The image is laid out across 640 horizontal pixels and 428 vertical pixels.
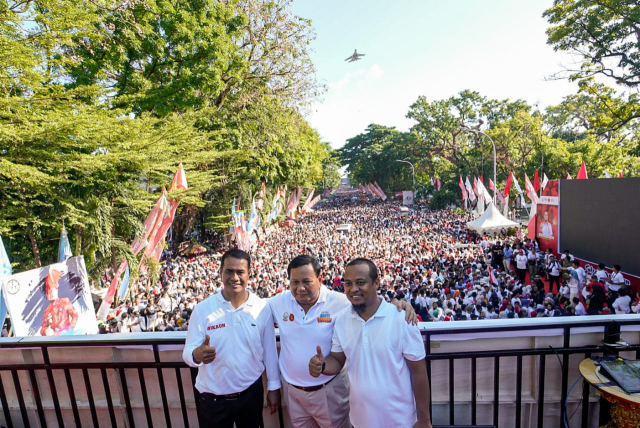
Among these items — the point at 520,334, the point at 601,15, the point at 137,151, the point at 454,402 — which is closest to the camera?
the point at 520,334

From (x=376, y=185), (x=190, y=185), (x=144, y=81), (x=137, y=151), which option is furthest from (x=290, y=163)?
(x=376, y=185)

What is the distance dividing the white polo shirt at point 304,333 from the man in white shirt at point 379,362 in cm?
19

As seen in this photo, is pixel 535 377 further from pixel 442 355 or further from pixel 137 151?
pixel 137 151

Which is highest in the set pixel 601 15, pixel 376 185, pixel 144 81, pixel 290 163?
pixel 601 15

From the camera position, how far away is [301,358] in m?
2.33

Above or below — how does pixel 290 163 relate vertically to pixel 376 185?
above

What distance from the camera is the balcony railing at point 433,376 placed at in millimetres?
2402

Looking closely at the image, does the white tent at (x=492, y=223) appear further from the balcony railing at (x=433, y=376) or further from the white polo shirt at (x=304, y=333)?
the white polo shirt at (x=304, y=333)

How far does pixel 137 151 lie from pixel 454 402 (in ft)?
34.9

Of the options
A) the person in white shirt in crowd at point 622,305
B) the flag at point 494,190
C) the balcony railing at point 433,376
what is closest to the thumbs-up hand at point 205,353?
the balcony railing at point 433,376

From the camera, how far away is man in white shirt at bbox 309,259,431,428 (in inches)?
79.0

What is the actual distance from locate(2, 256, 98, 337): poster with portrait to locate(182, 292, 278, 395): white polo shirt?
6.10 m

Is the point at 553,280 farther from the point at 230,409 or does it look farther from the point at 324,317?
the point at 230,409

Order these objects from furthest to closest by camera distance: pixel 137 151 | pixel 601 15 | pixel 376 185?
pixel 376 185 → pixel 601 15 → pixel 137 151
